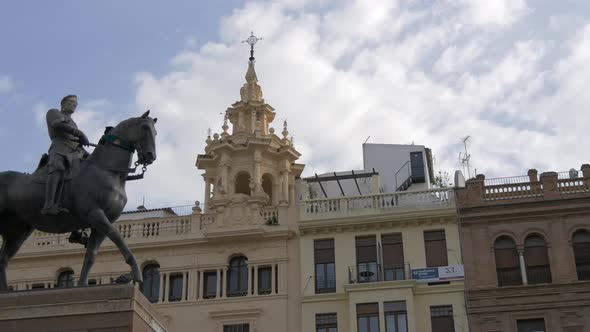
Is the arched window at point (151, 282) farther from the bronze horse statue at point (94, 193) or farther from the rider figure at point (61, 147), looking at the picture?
the rider figure at point (61, 147)

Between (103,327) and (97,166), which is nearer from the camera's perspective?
(103,327)

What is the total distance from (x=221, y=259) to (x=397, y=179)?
14809 mm

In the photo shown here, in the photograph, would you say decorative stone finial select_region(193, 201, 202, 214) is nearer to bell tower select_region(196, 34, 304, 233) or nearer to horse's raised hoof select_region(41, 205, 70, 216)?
bell tower select_region(196, 34, 304, 233)

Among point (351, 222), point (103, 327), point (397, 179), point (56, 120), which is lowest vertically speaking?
point (103, 327)

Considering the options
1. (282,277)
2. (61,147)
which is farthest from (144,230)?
(61,147)

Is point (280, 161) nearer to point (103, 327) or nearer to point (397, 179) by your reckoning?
point (397, 179)

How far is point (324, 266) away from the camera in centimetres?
4741

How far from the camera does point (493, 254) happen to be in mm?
46031

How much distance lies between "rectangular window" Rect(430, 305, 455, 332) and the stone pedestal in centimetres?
2881

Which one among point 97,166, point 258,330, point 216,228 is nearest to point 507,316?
point 258,330

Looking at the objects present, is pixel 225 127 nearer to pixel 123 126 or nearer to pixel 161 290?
pixel 161 290

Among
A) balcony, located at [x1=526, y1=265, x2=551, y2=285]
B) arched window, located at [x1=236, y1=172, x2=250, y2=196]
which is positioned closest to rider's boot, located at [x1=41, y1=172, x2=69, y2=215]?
balcony, located at [x1=526, y1=265, x2=551, y2=285]

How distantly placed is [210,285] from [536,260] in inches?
675

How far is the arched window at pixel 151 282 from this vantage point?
4847 centimetres
